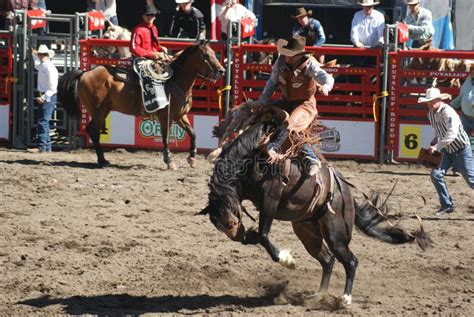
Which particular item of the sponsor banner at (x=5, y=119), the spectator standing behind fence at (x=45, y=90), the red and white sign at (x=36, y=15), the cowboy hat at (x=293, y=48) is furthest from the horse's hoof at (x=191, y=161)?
the cowboy hat at (x=293, y=48)

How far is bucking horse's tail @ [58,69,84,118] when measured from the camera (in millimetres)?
13656

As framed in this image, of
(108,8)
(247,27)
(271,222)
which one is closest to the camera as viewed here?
(271,222)

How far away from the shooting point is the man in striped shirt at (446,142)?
34.6ft

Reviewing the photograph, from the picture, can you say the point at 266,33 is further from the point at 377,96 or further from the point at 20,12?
the point at 20,12

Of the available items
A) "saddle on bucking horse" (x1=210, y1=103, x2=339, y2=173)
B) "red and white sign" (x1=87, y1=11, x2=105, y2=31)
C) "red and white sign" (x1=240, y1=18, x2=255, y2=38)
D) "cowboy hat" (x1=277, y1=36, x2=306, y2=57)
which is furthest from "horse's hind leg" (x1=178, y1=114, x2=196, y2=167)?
"cowboy hat" (x1=277, y1=36, x2=306, y2=57)

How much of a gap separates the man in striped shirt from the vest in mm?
3041

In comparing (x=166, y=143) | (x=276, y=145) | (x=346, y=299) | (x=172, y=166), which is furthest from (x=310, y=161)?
(x=166, y=143)

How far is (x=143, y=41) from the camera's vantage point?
45.5 feet

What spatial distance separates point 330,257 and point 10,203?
4465mm

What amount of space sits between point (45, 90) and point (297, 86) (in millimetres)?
7683

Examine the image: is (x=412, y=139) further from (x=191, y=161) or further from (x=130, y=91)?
(x=130, y=91)

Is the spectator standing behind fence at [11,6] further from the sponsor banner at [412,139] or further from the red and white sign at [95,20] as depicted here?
the sponsor banner at [412,139]

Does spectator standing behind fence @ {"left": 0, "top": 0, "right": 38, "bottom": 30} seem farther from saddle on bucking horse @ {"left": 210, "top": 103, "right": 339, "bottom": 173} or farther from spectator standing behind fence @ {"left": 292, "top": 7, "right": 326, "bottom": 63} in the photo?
saddle on bucking horse @ {"left": 210, "top": 103, "right": 339, "bottom": 173}

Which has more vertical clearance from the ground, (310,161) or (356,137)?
(310,161)
